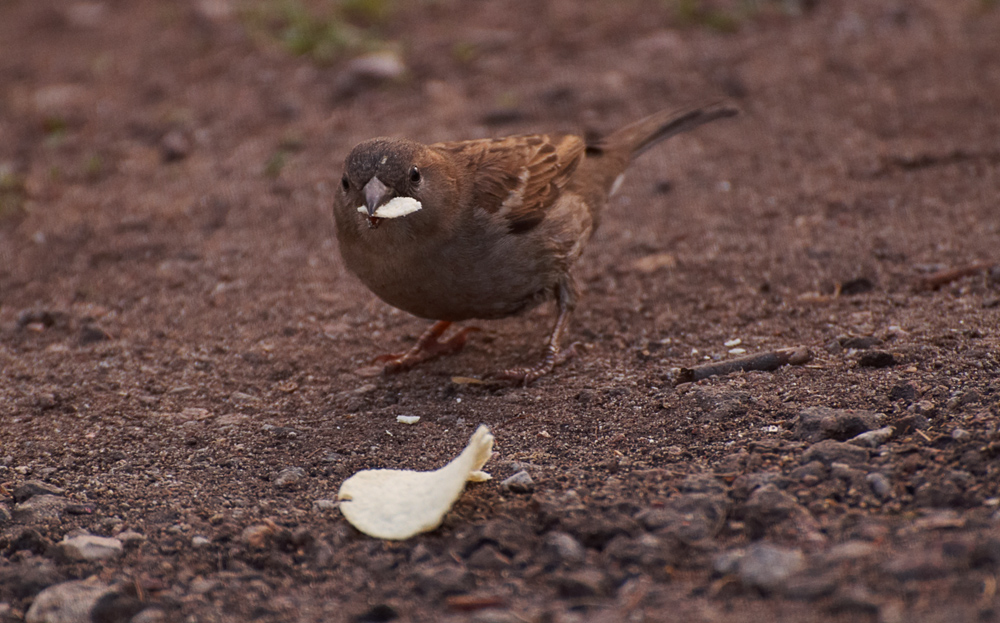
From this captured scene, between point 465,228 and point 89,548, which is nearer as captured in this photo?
point 89,548

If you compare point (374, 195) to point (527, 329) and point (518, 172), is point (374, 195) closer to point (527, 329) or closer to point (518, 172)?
point (518, 172)

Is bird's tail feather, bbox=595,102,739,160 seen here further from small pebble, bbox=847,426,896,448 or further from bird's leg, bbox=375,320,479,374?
small pebble, bbox=847,426,896,448

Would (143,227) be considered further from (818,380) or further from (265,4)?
(818,380)

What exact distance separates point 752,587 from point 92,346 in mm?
3681

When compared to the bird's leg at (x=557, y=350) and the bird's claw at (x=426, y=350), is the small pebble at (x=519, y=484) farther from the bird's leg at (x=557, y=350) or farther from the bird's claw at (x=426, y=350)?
the bird's claw at (x=426, y=350)

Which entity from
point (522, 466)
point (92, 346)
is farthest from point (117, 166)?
point (522, 466)

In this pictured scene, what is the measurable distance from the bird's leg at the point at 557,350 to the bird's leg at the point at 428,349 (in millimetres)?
498

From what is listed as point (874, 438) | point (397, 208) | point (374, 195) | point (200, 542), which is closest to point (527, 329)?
point (397, 208)

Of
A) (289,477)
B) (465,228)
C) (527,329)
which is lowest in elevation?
(527,329)

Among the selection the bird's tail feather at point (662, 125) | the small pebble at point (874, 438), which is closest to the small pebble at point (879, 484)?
the small pebble at point (874, 438)

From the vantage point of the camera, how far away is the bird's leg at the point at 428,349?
4.96m

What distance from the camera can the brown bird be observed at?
450 centimetres

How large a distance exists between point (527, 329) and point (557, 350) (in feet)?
1.86

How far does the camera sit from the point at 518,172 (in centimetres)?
511
